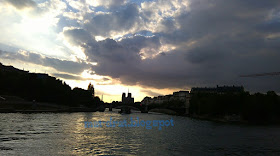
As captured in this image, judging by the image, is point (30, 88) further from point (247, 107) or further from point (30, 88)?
point (247, 107)

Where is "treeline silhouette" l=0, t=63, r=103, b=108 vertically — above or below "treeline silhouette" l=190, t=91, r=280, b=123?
above

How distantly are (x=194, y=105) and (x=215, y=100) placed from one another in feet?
72.1

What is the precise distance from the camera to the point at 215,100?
107 m

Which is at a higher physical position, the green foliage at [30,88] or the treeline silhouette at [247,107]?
the green foliage at [30,88]

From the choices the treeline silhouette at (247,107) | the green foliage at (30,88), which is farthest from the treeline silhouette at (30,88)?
the treeline silhouette at (247,107)

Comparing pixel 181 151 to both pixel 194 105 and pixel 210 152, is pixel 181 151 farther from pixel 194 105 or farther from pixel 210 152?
pixel 194 105

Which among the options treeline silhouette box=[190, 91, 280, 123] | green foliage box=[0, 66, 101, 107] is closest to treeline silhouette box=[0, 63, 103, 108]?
green foliage box=[0, 66, 101, 107]

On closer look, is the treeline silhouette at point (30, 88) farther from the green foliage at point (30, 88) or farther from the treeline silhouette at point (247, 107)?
the treeline silhouette at point (247, 107)

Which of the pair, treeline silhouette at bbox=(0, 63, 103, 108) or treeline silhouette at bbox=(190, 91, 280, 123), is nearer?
treeline silhouette at bbox=(190, 91, 280, 123)

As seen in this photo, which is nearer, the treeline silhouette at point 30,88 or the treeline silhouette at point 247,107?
the treeline silhouette at point 247,107

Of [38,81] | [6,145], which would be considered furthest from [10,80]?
[6,145]

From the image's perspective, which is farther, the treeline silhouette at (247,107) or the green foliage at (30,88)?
the green foliage at (30,88)

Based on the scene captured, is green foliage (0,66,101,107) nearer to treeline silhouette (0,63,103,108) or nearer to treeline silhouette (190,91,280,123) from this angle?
treeline silhouette (0,63,103,108)

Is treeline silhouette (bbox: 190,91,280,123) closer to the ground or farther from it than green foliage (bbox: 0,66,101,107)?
closer to the ground
